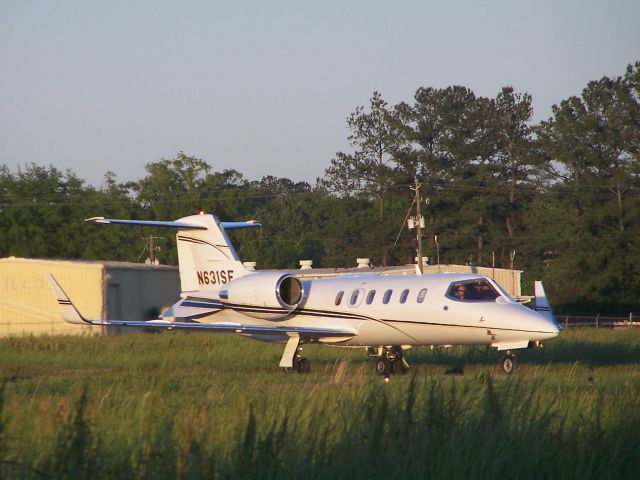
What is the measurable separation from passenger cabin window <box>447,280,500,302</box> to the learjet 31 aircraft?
2 cm

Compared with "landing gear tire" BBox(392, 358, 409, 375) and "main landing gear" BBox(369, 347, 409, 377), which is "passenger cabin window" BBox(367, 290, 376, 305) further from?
"landing gear tire" BBox(392, 358, 409, 375)

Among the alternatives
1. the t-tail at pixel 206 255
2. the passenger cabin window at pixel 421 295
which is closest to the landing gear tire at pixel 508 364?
the passenger cabin window at pixel 421 295

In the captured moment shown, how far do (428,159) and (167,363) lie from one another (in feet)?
227

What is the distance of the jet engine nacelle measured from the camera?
22562 mm

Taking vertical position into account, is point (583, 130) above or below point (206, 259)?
above

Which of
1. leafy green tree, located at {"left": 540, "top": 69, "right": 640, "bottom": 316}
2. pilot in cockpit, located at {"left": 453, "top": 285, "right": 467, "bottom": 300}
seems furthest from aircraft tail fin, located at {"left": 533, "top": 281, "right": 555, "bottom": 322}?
leafy green tree, located at {"left": 540, "top": 69, "right": 640, "bottom": 316}

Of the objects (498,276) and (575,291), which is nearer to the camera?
(498,276)

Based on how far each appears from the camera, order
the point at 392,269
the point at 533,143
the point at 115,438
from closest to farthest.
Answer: the point at 115,438, the point at 392,269, the point at 533,143

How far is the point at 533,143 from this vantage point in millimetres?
73938

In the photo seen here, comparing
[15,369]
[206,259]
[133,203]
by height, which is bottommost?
[15,369]

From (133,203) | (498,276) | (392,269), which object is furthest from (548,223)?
(133,203)

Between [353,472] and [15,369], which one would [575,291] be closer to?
[15,369]

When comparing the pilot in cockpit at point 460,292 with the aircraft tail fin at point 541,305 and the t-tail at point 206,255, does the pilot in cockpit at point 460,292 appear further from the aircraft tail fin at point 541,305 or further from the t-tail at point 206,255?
→ the t-tail at point 206,255

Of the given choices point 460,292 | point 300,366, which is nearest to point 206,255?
point 300,366
